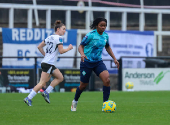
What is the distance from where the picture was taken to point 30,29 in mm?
19438

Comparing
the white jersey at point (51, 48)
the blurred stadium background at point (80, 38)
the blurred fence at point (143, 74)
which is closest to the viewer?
the white jersey at point (51, 48)

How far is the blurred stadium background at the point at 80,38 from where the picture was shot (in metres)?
19.0

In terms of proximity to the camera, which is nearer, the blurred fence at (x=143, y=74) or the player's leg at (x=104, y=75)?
the player's leg at (x=104, y=75)


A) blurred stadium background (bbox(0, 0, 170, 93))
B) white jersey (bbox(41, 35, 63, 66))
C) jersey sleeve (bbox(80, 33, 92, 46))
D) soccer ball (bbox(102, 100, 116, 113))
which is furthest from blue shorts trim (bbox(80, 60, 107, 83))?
blurred stadium background (bbox(0, 0, 170, 93))

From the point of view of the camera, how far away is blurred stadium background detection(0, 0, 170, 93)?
1905 cm

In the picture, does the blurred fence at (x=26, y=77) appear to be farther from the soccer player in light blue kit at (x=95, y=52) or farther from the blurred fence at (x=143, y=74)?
the soccer player in light blue kit at (x=95, y=52)

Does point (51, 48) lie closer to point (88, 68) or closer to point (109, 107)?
point (88, 68)

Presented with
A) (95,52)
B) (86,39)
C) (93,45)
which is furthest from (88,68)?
(86,39)

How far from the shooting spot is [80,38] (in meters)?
20.4

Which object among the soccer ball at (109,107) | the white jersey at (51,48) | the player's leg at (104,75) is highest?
the white jersey at (51,48)

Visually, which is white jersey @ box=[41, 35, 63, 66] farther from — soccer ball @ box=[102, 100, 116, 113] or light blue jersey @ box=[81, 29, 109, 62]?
soccer ball @ box=[102, 100, 116, 113]

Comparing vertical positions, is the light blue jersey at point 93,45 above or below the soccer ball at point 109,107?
above

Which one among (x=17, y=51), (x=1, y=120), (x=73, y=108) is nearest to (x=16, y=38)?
(x=17, y=51)

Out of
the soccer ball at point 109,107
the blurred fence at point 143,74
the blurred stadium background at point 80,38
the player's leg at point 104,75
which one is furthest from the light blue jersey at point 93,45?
the blurred fence at point 143,74
